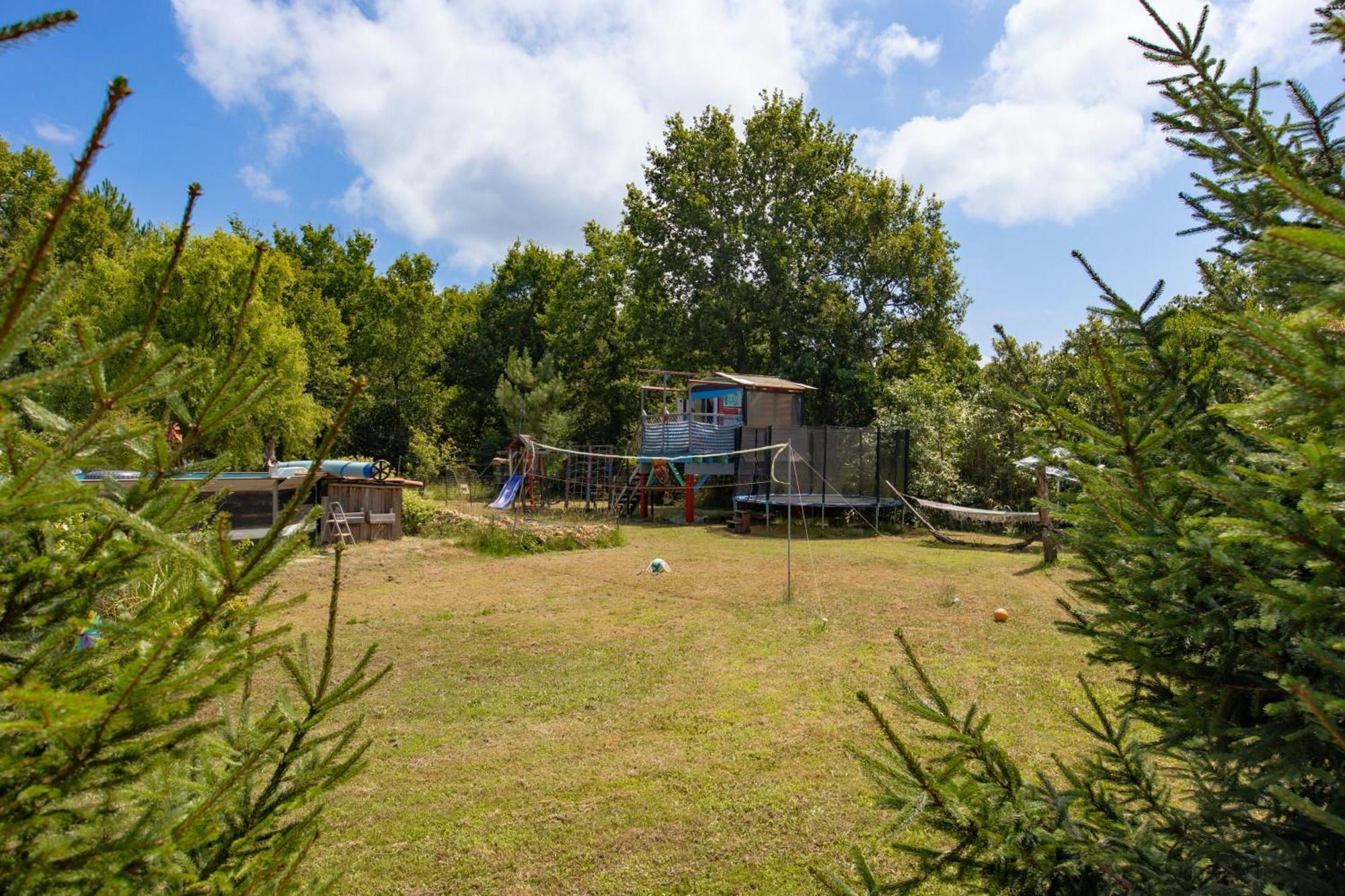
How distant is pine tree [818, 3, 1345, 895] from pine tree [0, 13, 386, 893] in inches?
55.8

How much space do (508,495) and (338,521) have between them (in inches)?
281

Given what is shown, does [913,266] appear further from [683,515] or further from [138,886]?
[138,886]

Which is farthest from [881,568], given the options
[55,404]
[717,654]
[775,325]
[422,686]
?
[775,325]

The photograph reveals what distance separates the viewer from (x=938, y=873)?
1.95 meters

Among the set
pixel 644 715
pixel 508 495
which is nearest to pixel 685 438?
pixel 508 495

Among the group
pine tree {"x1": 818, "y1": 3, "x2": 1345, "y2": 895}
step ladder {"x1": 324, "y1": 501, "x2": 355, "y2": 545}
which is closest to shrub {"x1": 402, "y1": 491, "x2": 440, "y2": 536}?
step ladder {"x1": 324, "y1": 501, "x2": 355, "y2": 545}

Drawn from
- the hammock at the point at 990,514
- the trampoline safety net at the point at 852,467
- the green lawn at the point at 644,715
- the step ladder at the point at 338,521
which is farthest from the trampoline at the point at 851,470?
the step ladder at the point at 338,521

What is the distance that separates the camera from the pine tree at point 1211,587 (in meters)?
1.22

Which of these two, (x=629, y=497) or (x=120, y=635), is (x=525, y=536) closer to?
(x=629, y=497)

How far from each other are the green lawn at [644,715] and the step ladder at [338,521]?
337cm

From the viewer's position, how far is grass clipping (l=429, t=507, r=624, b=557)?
1472 cm

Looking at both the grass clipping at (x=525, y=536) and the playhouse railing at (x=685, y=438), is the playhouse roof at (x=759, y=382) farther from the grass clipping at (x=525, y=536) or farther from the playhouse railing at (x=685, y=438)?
the grass clipping at (x=525, y=536)

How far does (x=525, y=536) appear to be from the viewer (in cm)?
1519

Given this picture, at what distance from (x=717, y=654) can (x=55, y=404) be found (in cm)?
588
